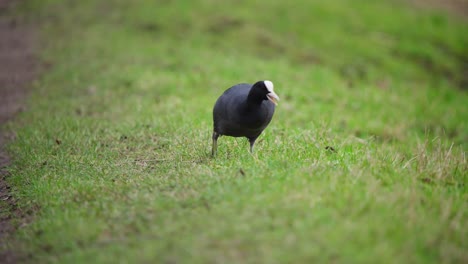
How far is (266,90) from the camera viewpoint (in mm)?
5906

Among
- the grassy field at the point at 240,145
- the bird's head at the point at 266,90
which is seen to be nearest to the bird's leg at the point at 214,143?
the grassy field at the point at 240,145

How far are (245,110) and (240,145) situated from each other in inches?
54.7

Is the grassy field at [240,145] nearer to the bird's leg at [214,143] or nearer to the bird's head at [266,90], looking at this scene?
the bird's leg at [214,143]

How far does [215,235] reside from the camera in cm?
444

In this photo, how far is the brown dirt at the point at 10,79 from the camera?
18.6 ft

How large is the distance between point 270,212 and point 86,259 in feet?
5.31

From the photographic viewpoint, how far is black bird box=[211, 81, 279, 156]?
6031mm

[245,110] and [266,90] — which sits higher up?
[266,90]

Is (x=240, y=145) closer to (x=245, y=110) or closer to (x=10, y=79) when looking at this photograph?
(x=245, y=110)

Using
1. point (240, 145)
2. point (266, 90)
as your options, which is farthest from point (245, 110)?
point (240, 145)

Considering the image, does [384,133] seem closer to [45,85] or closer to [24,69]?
[45,85]

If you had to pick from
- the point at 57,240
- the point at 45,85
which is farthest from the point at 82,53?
the point at 57,240

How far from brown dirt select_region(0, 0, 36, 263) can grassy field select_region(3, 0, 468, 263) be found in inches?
8.3

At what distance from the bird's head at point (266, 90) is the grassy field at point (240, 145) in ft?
2.55
